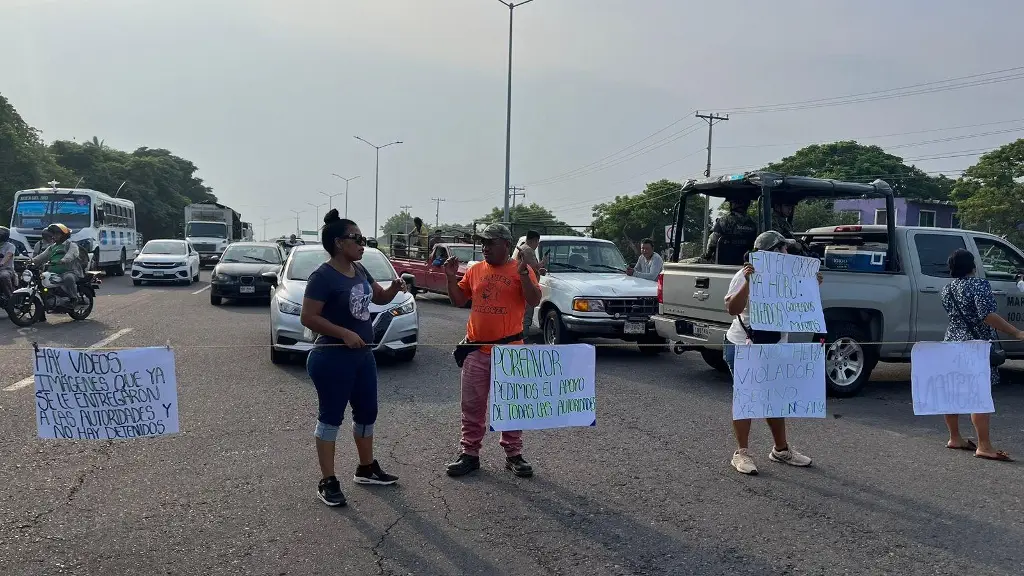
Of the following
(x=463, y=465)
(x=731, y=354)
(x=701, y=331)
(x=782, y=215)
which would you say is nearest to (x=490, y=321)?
(x=463, y=465)

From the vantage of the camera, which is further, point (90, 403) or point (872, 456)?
point (872, 456)

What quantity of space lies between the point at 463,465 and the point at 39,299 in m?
11.1

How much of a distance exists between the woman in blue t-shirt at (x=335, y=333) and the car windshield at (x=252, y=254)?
14804 millimetres

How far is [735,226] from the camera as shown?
9484 millimetres

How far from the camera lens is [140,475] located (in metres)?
5.48

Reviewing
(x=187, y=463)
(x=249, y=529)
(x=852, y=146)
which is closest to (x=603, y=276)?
(x=187, y=463)

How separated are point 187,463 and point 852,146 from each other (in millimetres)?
66663

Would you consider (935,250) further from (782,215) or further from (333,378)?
(333,378)

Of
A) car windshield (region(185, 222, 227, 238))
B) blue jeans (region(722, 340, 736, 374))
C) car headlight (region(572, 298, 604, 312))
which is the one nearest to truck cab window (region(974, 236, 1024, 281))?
car headlight (region(572, 298, 604, 312))

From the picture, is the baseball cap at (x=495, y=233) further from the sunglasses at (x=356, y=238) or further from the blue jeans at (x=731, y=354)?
the blue jeans at (x=731, y=354)

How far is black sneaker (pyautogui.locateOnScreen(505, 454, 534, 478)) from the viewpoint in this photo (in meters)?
5.52

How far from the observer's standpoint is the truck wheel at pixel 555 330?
11.3 meters

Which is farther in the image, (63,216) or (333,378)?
(63,216)

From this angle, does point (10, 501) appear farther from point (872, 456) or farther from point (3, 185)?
point (3, 185)
